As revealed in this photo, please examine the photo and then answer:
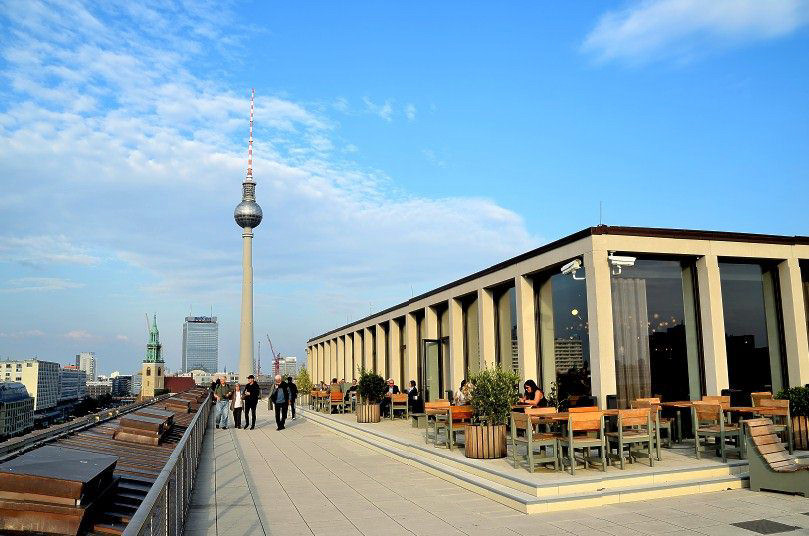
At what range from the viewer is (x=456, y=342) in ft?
65.1

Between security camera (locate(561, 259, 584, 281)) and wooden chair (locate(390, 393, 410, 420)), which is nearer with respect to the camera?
security camera (locate(561, 259, 584, 281))

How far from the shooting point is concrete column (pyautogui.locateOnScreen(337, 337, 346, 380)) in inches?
1470

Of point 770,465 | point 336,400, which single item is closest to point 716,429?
point 770,465

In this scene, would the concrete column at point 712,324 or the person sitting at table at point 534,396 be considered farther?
the concrete column at point 712,324

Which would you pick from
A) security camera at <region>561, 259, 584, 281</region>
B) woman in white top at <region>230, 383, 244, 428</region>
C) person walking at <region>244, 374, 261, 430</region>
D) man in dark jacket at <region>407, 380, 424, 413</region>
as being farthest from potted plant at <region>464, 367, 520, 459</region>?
woman in white top at <region>230, 383, 244, 428</region>

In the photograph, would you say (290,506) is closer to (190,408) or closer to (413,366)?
(190,408)

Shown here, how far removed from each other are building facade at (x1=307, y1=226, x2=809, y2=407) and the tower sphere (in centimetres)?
8711

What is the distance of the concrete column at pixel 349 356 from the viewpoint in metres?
34.9

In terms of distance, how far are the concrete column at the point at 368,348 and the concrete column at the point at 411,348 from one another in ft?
19.5

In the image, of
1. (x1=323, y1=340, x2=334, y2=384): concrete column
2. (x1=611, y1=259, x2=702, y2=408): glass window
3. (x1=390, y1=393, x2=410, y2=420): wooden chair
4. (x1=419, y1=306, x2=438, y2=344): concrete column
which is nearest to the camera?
(x1=611, y1=259, x2=702, y2=408): glass window

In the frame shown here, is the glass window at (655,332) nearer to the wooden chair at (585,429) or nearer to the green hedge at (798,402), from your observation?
the green hedge at (798,402)

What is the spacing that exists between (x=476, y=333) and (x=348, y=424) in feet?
15.7

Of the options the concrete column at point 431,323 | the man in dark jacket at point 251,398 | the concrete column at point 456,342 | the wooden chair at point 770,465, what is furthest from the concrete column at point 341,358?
the wooden chair at point 770,465

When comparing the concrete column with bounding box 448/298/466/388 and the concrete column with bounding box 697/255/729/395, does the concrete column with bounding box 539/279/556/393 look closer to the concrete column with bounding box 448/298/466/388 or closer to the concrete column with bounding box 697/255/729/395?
the concrete column with bounding box 697/255/729/395
